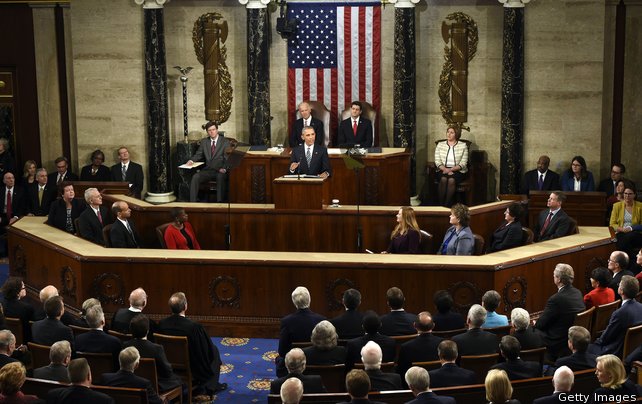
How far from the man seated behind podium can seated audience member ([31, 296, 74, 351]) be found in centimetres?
516

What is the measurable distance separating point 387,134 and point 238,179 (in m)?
3.15

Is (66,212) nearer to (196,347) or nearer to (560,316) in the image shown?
(196,347)

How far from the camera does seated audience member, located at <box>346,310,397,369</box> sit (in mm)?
8891

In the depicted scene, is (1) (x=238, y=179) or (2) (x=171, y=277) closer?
(2) (x=171, y=277)

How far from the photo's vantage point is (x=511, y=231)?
40.9 ft

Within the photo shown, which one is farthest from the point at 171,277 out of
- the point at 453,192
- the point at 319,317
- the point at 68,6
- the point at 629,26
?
the point at 629,26

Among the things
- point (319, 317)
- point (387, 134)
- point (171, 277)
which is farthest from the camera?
point (387, 134)

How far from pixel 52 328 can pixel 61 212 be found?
187 inches

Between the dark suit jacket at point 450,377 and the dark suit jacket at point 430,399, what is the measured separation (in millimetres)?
594

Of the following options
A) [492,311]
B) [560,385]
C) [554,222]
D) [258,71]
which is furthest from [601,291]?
[258,71]

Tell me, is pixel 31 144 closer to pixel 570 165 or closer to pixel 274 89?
pixel 274 89

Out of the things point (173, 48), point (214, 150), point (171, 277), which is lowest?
point (171, 277)

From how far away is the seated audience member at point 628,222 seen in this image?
1447cm

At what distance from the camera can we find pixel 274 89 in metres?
17.8
